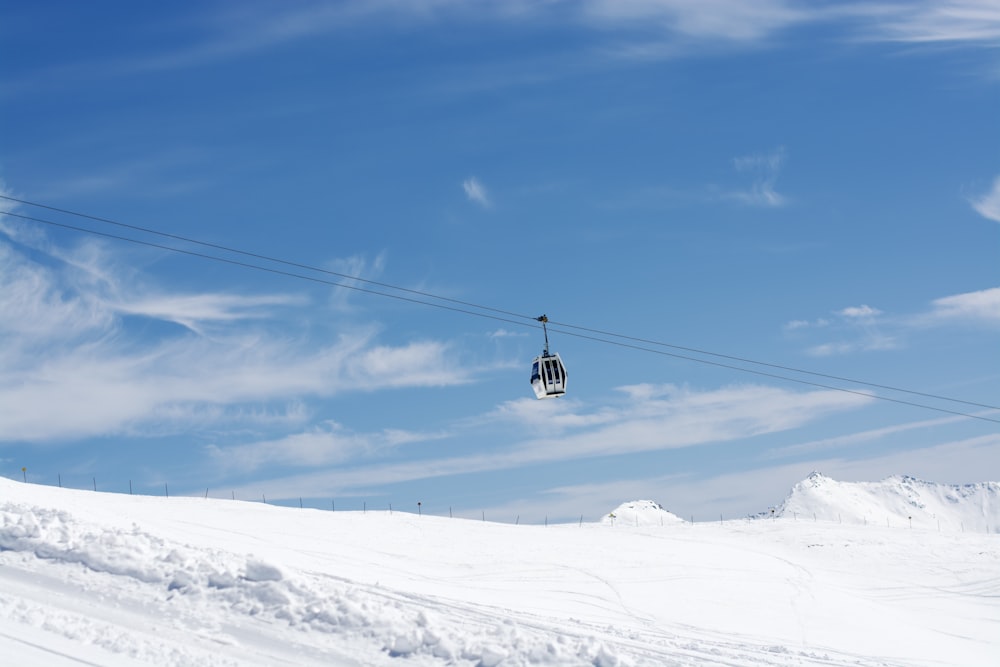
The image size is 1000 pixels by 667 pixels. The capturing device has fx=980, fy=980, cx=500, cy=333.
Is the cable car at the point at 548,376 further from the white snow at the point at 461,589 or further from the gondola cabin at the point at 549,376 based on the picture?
the white snow at the point at 461,589

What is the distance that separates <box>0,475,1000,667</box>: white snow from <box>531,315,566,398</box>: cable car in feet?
18.9

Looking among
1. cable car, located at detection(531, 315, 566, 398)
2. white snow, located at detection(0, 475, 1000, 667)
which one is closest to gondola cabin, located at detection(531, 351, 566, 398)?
cable car, located at detection(531, 315, 566, 398)

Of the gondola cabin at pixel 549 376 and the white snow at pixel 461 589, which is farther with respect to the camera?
the gondola cabin at pixel 549 376

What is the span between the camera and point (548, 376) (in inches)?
1325

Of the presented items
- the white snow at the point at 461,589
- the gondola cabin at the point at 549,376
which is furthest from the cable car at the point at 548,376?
the white snow at the point at 461,589

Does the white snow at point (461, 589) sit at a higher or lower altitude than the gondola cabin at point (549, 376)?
lower

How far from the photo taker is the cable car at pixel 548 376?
33.6 meters

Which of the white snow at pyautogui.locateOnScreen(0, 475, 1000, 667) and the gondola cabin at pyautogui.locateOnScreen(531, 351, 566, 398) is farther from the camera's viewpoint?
the gondola cabin at pyautogui.locateOnScreen(531, 351, 566, 398)

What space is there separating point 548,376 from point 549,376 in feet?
0.11

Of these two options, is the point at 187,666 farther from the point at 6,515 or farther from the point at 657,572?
the point at 657,572

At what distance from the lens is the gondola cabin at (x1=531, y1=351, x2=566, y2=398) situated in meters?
33.6

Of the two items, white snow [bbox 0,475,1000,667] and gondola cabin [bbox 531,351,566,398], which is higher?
gondola cabin [bbox 531,351,566,398]

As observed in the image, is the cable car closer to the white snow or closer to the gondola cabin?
the gondola cabin

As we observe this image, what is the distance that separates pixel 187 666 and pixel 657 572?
22471 mm
